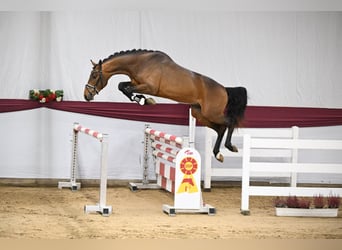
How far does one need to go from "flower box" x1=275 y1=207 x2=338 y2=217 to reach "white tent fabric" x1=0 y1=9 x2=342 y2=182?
1.67 metres

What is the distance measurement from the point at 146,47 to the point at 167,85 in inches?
150

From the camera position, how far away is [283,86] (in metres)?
7.43

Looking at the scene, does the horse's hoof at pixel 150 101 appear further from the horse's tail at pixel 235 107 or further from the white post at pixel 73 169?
the white post at pixel 73 169

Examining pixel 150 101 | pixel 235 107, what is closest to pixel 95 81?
pixel 150 101

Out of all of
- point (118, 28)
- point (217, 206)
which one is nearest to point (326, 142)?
point (217, 206)

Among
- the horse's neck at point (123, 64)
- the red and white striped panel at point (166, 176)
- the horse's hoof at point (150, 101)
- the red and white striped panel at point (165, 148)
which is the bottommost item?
the red and white striped panel at point (166, 176)

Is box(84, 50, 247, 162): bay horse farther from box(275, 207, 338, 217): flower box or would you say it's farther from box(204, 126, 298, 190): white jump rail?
box(204, 126, 298, 190): white jump rail

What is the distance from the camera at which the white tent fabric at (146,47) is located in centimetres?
725

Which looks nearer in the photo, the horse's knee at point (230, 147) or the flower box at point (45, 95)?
the horse's knee at point (230, 147)

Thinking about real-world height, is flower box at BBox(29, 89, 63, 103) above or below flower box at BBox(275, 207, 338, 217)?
above

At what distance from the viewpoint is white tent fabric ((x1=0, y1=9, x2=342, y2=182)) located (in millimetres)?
7254

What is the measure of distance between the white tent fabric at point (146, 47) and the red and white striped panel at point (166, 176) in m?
0.94

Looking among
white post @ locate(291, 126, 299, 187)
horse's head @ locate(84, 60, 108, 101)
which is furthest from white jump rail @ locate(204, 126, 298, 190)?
horse's head @ locate(84, 60, 108, 101)

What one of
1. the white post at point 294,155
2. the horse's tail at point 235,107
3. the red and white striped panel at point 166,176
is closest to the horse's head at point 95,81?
the horse's tail at point 235,107
